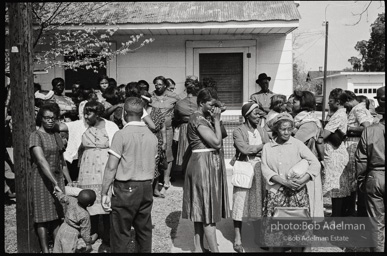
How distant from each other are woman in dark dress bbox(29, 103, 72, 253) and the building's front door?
5.33 metres

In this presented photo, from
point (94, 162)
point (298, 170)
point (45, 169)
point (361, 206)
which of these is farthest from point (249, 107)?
point (45, 169)

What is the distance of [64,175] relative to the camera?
531cm

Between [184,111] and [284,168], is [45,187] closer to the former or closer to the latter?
[284,168]

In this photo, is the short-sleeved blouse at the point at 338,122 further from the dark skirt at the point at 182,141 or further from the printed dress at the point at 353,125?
the dark skirt at the point at 182,141

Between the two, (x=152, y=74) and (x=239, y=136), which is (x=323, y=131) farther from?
(x=152, y=74)

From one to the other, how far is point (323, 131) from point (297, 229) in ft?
6.03

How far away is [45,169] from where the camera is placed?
4758 millimetres

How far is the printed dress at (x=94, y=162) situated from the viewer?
527cm

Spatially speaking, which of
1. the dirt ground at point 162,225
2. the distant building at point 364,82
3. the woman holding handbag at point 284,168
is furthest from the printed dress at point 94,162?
the distant building at point 364,82

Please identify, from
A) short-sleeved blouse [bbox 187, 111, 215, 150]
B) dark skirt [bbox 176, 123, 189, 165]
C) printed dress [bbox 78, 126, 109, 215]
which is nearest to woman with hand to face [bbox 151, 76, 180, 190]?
dark skirt [bbox 176, 123, 189, 165]

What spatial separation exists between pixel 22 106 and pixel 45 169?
2.40ft

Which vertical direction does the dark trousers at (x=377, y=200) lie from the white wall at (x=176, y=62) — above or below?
below

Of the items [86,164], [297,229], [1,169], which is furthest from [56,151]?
[297,229]

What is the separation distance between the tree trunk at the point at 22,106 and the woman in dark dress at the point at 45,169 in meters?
0.10
